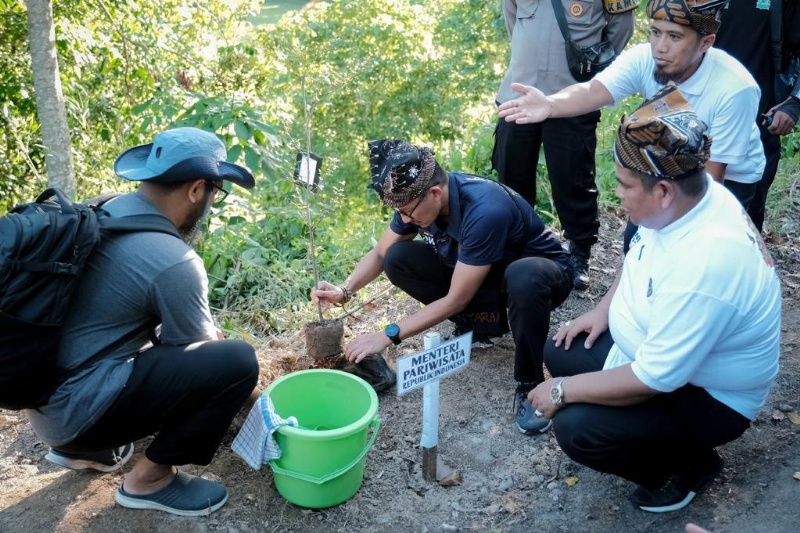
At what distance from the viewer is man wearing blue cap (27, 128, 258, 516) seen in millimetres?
2230

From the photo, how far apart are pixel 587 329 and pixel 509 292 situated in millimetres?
345

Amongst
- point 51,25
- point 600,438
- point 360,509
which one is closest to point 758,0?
point 600,438

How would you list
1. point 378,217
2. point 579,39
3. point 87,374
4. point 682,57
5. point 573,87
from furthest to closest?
point 378,217 → point 579,39 → point 573,87 → point 682,57 → point 87,374

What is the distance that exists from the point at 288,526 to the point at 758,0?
3119mm

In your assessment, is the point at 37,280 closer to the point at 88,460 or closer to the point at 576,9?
the point at 88,460

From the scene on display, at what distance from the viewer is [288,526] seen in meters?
2.55

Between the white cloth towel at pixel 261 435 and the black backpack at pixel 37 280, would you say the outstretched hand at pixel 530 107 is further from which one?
the black backpack at pixel 37 280

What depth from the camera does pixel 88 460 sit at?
2691mm

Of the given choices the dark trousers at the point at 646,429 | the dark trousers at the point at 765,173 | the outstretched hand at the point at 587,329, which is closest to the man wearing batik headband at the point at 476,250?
the outstretched hand at the point at 587,329

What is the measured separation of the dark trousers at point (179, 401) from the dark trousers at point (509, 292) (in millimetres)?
1086

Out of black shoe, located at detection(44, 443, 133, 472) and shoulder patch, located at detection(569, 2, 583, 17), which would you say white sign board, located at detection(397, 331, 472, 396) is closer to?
black shoe, located at detection(44, 443, 133, 472)

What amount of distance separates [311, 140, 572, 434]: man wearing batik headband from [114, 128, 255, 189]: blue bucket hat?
655mm

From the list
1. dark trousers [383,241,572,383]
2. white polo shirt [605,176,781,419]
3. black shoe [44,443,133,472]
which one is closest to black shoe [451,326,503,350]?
dark trousers [383,241,572,383]

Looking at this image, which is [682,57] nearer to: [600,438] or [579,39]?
[579,39]
